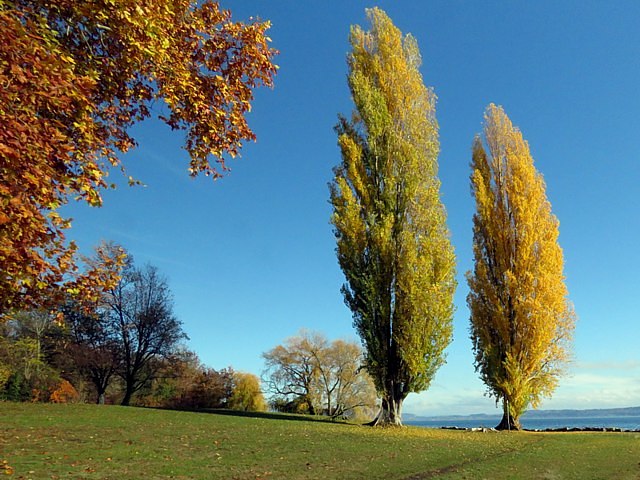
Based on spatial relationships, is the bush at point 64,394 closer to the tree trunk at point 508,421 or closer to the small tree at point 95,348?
the small tree at point 95,348

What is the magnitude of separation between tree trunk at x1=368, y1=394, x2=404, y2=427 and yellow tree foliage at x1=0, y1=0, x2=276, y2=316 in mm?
17926

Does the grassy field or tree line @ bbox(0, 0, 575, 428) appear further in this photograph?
the grassy field

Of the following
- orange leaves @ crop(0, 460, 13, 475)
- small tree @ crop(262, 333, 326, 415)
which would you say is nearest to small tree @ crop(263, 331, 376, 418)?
small tree @ crop(262, 333, 326, 415)

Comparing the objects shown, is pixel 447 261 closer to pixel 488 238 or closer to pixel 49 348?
pixel 488 238

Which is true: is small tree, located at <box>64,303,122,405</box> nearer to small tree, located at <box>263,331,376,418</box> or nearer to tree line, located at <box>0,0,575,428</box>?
tree line, located at <box>0,0,575,428</box>

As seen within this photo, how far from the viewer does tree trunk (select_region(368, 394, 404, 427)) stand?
69.8ft

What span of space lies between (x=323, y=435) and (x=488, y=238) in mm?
17665

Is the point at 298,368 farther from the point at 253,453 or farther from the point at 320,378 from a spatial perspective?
the point at 253,453

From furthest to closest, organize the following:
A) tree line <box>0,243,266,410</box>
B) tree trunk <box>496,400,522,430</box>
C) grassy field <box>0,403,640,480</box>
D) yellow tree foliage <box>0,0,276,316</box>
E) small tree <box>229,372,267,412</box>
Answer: small tree <box>229,372,267,412</box> < tree line <box>0,243,266,410</box> < tree trunk <box>496,400,522,430</box> < grassy field <box>0,403,640,480</box> < yellow tree foliage <box>0,0,276,316</box>

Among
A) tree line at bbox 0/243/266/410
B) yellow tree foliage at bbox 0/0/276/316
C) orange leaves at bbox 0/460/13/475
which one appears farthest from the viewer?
tree line at bbox 0/243/266/410

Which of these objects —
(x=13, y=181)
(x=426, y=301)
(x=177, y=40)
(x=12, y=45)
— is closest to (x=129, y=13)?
(x=177, y=40)

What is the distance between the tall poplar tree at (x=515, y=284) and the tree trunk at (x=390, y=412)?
7811 millimetres

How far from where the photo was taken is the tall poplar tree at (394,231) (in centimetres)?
2117

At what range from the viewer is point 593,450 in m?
15.8
